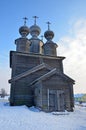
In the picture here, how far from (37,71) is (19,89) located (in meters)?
3.33

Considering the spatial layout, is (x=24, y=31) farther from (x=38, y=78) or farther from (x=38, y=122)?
(x=38, y=122)

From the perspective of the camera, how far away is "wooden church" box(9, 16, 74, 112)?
1478 centimetres

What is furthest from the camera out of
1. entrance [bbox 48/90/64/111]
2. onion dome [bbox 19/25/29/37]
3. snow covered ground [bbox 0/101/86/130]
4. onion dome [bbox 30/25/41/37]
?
onion dome [bbox 30/25/41/37]

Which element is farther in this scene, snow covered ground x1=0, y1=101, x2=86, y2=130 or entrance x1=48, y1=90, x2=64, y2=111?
entrance x1=48, y1=90, x2=64, y2=111

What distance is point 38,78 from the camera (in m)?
18.0

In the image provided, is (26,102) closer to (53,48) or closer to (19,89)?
(19,89)

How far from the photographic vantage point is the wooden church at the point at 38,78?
14781 mm

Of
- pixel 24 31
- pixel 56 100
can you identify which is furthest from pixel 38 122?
pixel 24 31

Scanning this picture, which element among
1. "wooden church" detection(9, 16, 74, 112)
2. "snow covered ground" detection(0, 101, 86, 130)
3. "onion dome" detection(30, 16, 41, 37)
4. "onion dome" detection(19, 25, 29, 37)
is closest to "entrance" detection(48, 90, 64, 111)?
"wooden church" detection(9, 16, 74, 112)

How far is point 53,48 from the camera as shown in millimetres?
24969

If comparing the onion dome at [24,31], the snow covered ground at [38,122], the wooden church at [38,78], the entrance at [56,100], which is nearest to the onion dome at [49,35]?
the wooden church at [38,78]

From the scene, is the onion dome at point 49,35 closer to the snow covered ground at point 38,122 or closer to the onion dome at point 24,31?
the onion dome at point 24,31

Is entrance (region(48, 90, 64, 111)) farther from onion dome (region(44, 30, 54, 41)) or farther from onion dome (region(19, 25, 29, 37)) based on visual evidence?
onion dome (region(19, 25, 29, 37))

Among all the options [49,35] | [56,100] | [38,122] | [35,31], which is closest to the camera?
[38,122]
